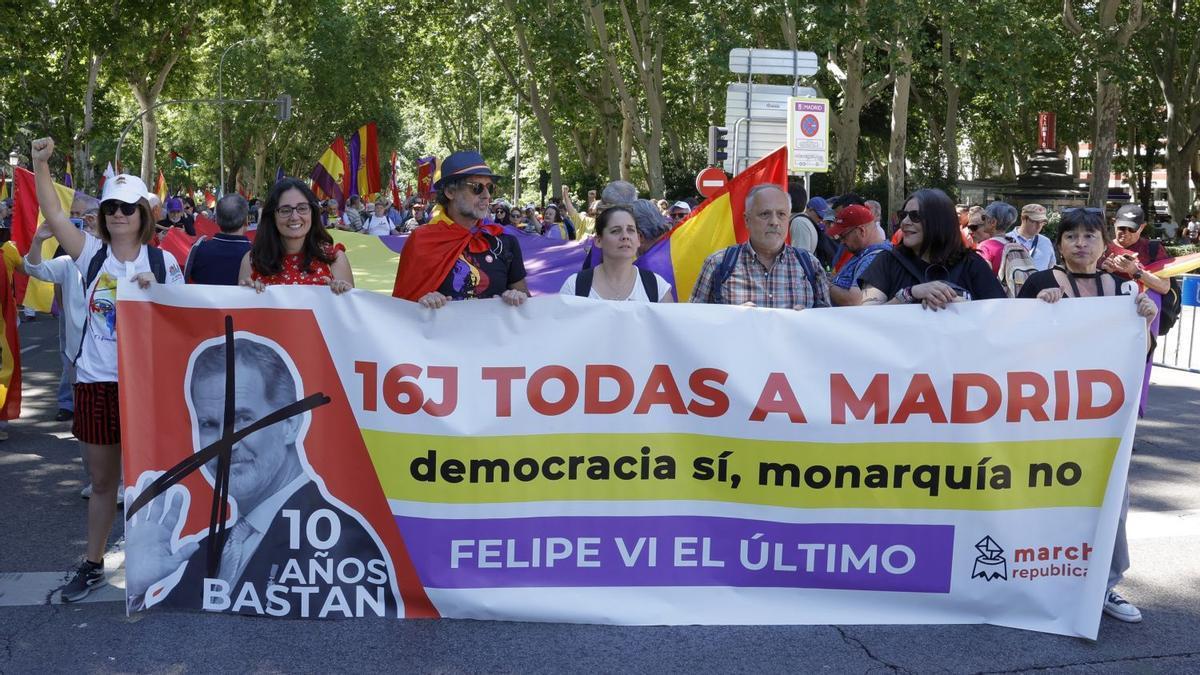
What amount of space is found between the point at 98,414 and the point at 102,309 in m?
0.44

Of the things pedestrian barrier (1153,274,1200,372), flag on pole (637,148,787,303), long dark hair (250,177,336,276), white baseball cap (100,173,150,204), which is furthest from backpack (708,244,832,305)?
pedestrian barrier (1153,274,1200,372)

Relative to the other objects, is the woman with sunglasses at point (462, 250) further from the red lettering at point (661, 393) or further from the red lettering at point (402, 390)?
the red lettering at point (661, 393)

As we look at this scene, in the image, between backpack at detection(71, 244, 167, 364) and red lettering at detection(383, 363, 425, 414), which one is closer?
red lettering at detection(383, 363, 425, 414)

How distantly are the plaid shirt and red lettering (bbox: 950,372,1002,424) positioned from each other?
76 centimetres

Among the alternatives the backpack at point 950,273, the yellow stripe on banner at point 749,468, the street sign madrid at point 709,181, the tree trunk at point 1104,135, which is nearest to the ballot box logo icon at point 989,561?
the yellow stripe on banner at point 749,468

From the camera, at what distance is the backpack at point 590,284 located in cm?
541

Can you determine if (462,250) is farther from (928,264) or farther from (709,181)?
(709,181)

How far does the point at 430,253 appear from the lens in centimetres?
526

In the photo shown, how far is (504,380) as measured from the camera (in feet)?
15.6

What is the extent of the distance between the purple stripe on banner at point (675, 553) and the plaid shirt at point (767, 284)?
0.99m

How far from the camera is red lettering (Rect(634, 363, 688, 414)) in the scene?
15.6 feet

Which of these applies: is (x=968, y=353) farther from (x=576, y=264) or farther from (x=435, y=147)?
(x=435, y=147)

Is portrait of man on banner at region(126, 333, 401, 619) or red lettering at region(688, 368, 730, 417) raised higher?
red lettering at region(688, 368, 730, 417)

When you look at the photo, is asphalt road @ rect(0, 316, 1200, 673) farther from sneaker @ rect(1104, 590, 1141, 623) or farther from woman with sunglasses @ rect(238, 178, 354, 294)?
woman with sunglasses @ rect(238, 178, 354, 294)
